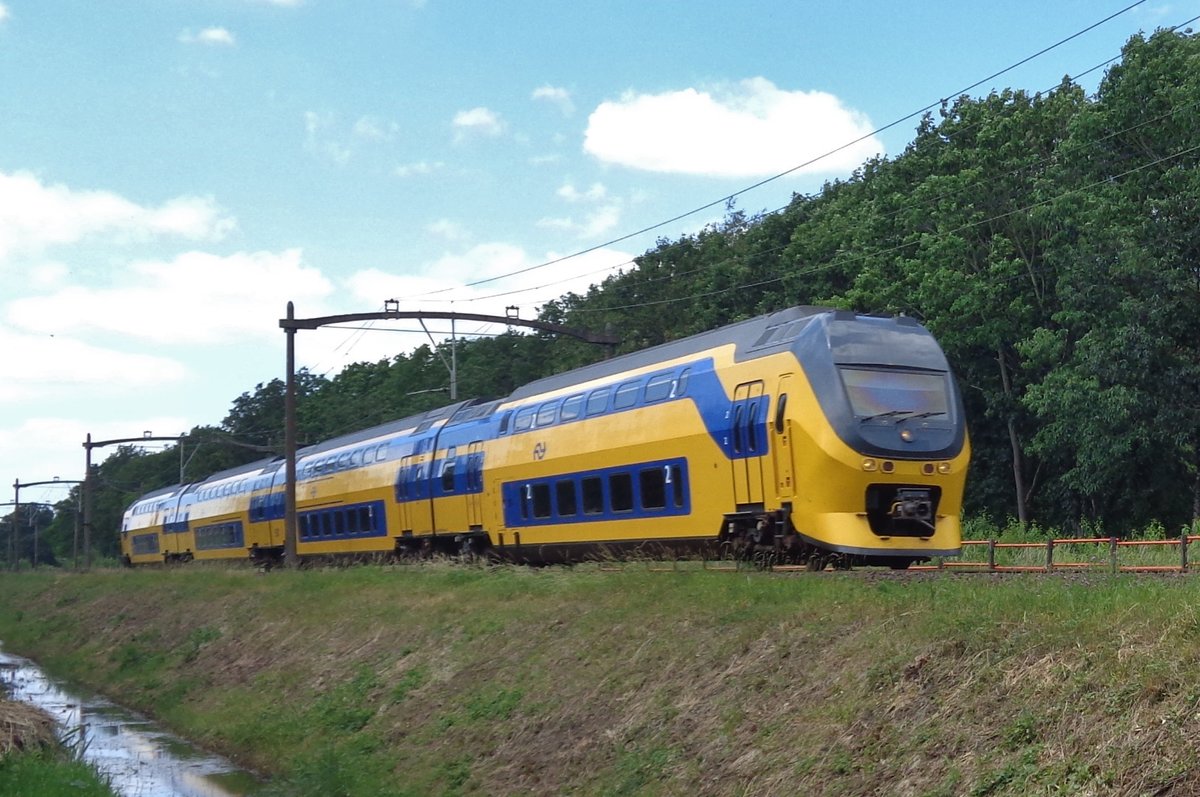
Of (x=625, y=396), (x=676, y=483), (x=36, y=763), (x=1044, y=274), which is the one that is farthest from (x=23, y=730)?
(x=1044, y=274)

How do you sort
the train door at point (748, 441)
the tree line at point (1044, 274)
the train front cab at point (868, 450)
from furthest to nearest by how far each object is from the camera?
the tree line at point (1044, 274), the train door at point (748, 441), the train front cab at point (868, 450)

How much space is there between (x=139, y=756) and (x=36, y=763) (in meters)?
6.17

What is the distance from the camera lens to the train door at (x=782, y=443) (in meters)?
Answer: 20.1

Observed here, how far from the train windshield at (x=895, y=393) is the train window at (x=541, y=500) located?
9.35 metres

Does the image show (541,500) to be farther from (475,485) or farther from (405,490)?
(405,490)

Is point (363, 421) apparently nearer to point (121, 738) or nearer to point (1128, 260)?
point (1128, 260)

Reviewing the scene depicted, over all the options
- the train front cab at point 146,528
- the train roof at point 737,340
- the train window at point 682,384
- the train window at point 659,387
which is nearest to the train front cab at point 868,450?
the train roof at point 737,340

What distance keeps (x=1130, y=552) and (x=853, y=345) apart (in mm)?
7967

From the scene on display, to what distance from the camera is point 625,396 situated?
2534 centimetres

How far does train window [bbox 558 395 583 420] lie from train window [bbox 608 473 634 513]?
214 cm

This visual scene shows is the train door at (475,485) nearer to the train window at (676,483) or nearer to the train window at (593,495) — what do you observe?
the train window at (593,495)

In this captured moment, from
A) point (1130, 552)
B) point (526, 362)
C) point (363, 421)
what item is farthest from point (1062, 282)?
point (363, 421)

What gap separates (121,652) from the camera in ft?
124

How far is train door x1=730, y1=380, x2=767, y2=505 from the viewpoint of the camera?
2098cm
